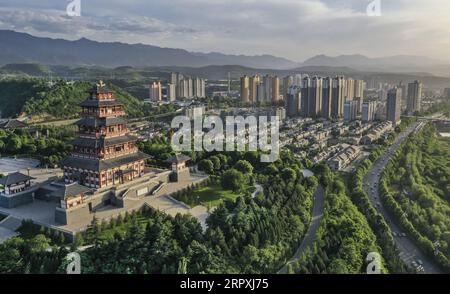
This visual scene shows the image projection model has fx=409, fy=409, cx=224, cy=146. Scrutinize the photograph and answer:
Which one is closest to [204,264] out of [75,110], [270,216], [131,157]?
[270,216]

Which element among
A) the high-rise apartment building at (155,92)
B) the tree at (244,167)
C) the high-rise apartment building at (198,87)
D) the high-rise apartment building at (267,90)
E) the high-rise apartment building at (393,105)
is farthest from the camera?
the high-rise apartment building at (198,87)

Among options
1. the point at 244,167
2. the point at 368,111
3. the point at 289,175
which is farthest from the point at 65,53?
the point at 368,111

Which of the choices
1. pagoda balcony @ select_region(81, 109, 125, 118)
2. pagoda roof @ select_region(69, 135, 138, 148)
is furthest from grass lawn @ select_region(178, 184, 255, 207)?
pagoda balcony @ select_region(81, 109, 125, 118)

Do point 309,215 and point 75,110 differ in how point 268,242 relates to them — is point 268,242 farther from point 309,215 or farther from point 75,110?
point 75,110

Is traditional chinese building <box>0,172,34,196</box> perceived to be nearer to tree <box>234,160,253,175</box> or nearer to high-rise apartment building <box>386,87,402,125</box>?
tree <box>234,160,253,175</box>

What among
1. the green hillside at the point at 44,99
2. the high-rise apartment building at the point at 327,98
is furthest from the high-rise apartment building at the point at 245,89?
the green hillside at the point at 44,99

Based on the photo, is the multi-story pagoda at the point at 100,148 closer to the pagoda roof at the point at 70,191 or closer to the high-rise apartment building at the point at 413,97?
the pagoda roof at the point at 70,191
